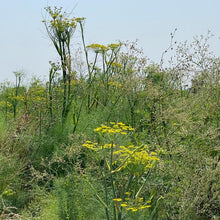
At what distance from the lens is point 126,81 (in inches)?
229

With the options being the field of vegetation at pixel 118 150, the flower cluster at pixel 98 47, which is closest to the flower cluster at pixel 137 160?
the field of vegetation at pixel 118 150

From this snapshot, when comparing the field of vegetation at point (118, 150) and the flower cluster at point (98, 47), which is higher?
the flower cluster at point (98, 47)

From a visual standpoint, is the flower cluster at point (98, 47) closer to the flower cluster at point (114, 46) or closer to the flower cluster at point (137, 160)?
the flower cluster at point (114, 46)

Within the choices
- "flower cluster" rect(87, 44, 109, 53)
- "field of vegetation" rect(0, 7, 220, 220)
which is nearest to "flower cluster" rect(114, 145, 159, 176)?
"field of vegetation" rect(0, 7, 220, 220)

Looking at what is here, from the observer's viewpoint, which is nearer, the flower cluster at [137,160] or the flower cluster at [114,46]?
the flower cluster at [137,160]

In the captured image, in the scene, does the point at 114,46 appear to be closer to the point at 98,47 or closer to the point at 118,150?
the point at 98,47

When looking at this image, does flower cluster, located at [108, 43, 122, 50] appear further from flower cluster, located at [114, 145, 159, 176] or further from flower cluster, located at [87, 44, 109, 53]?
flower cluster, located at [114, 145, 159, 176]

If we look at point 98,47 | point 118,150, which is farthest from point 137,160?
point 98,47

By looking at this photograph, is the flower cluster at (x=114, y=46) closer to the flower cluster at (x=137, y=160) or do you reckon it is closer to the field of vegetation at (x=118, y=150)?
the field of vegetation at (x=118, y=150)

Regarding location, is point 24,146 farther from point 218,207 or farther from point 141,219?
point 218,207

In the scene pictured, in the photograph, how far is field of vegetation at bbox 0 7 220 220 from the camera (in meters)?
3.73

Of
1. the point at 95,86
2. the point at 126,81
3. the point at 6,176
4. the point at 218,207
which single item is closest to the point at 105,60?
the point at 95,86

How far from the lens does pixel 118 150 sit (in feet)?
12.4

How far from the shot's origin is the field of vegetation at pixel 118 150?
3730 mm
